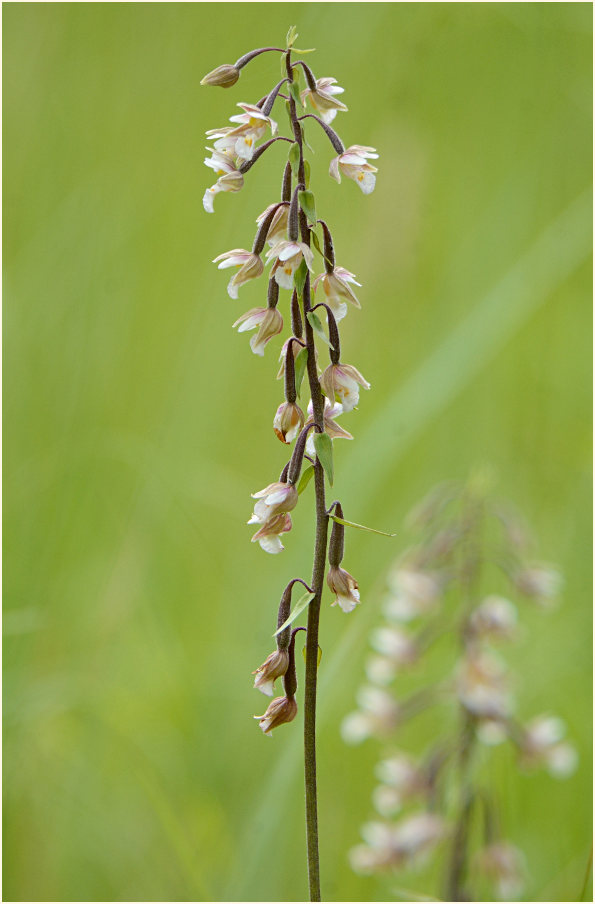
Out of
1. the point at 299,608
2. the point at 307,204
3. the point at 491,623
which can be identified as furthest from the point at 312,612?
the point at 491,623

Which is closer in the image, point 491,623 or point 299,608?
point 299,608

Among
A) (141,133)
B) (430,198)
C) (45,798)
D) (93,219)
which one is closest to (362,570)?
(45,798)

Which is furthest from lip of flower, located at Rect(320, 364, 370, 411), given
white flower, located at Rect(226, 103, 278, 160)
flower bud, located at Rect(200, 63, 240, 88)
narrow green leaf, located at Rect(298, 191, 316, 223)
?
flower bud, located at Rect(200, 63, 240, 88)

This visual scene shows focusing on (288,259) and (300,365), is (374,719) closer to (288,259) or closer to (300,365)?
(300,365)

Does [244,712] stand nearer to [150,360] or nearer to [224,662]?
[224,662]

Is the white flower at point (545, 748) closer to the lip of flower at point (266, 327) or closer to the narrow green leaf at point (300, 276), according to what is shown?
the lip of flower at point (266, 327)

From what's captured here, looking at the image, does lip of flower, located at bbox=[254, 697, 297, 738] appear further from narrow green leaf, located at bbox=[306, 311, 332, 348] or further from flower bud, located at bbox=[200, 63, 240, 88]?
flower bud, located at bbox=[200, 63, 240, 88]
